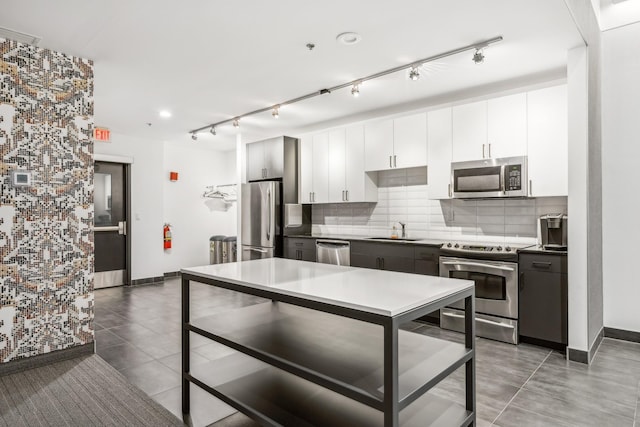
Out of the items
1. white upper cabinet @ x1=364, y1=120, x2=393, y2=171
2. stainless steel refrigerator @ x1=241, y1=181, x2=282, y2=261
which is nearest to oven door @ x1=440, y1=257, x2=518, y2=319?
white upper cabinet @ x1=364, y1=120, x2=393, y2=171

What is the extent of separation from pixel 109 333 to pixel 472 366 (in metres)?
3.85

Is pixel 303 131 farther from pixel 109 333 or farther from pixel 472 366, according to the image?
pixel 472 366

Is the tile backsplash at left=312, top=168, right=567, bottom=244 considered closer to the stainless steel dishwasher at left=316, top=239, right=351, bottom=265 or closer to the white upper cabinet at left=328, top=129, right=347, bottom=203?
the white upper cabinet at left=328, top=129, right=347, bottom=203

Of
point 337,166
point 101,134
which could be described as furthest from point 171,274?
point 337,166

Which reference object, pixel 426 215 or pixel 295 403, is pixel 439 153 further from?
pixel 295 403

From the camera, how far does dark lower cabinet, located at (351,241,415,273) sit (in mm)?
4531

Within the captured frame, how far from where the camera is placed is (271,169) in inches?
245

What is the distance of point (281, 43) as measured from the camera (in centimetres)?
326

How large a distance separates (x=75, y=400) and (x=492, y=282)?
3.77 meters

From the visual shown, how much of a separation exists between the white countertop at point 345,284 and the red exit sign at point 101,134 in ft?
15.9

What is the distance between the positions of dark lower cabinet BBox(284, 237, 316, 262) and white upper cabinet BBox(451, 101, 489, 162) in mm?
2447

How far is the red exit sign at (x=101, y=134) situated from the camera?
6.10m

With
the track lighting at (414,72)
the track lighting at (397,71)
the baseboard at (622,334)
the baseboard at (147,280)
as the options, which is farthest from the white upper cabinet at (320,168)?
the baseboard at (622,334)

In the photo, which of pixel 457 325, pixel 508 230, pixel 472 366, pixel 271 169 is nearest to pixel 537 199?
pixel 508 230
